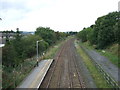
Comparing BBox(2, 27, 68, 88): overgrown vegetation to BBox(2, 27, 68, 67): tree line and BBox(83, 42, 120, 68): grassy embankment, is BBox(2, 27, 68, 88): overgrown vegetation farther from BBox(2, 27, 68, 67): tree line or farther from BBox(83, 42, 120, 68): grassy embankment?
BBox(83, 42, 120, 68): grassy embankment

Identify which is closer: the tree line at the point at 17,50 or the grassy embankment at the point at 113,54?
the tree line at the point at 17,50

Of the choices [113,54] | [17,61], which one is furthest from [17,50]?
[113,54]

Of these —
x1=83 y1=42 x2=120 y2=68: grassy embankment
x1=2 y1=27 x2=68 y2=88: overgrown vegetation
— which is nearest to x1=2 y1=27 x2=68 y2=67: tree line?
x1=2 y1=27 x2=68 y2=88: overgrown vegetation

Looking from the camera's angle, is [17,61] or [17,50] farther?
[17,50]

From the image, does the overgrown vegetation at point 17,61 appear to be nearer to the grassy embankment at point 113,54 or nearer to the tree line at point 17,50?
the tree line at point 17,50

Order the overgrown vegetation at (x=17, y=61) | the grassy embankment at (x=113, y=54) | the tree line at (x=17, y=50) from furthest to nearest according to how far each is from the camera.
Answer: the grassy embankment at (x=113, y=54)
the tree line at (x=17, y=50)
the overgrown vegetation at (x=17, y=61)

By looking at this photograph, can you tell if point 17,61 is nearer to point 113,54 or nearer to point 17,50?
point 17,50

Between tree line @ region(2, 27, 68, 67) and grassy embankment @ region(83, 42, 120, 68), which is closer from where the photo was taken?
tree line @ region(2, 27, 68, 67)

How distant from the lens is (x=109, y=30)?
2077 inches

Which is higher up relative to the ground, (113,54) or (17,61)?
(113,54)

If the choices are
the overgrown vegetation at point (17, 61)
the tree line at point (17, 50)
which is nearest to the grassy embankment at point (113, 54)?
the overgrown vegetation at point (17, 61)

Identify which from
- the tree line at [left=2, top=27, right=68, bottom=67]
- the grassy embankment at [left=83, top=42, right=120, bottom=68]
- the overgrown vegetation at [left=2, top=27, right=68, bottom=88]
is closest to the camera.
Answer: the overgrown vegetation at [left=2, top=27, right=68, bottom=88]

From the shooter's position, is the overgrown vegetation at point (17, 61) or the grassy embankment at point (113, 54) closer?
the overgrown vegetation at point (17, 61)

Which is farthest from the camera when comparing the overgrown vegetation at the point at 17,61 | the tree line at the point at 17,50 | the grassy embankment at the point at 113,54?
the grassy embankment at the point at 113,54
